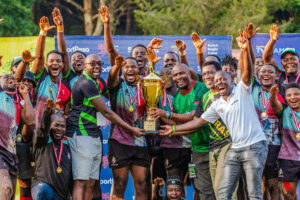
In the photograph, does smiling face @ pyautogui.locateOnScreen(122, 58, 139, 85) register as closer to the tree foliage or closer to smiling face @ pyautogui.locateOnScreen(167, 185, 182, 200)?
smiling face @ pyautogui.locateOnScreen(167, 185, 182, 200)

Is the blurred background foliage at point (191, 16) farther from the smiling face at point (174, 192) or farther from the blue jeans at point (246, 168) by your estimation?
the blue jeans at point (246, 168)

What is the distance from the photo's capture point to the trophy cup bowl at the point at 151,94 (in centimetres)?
789

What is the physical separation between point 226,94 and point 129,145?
1.67 meters

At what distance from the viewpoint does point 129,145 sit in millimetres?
8125

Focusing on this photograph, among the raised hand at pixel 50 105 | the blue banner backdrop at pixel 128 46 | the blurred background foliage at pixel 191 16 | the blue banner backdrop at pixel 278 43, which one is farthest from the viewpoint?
the blurred background foliage at pixel 191 16

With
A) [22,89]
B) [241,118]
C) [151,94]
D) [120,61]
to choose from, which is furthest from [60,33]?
[241,118]

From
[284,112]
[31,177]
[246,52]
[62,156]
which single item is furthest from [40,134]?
[284,112]

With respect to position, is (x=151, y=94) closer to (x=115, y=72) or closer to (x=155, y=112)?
(x=155, y=112)

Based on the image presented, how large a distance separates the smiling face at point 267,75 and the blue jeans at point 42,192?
12.4ft

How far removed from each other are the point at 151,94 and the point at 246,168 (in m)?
1.75

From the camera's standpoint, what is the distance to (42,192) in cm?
774

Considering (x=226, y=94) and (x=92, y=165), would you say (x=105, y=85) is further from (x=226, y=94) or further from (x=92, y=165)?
(x=226, y=94)

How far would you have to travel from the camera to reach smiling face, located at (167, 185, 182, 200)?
8289mm

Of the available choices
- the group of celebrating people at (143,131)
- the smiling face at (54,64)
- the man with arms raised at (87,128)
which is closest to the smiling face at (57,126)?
the group of celebrating people at (143,131)
